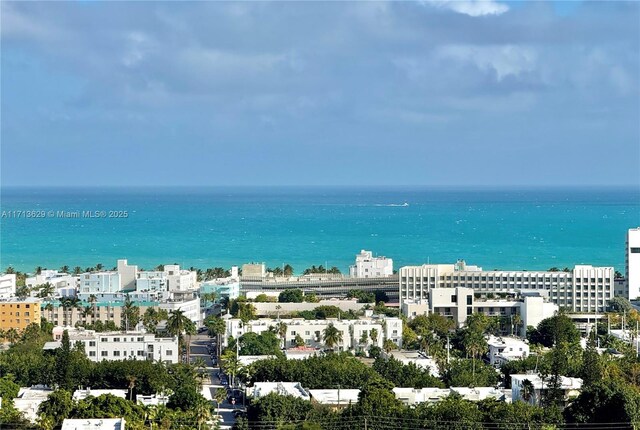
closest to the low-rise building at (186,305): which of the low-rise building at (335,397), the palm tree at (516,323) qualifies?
the palm tree at (516,323)

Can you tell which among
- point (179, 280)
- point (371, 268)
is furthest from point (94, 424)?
point (371, 268)

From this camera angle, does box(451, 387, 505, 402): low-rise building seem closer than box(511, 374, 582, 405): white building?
No

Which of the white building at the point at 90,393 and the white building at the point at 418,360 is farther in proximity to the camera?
the white building at the point at 418,360

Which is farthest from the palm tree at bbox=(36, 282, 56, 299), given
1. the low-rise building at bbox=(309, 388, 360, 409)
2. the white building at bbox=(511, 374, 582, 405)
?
the white building at bbox=(511, 374, 582, 405)

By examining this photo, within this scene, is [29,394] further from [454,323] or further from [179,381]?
[454,323]

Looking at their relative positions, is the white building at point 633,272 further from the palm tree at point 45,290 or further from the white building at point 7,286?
the white building at point 7,286

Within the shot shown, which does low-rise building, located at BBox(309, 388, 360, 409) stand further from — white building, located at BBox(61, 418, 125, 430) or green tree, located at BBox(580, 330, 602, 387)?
green tree, located at BBox(580, 330, 602, 387)
